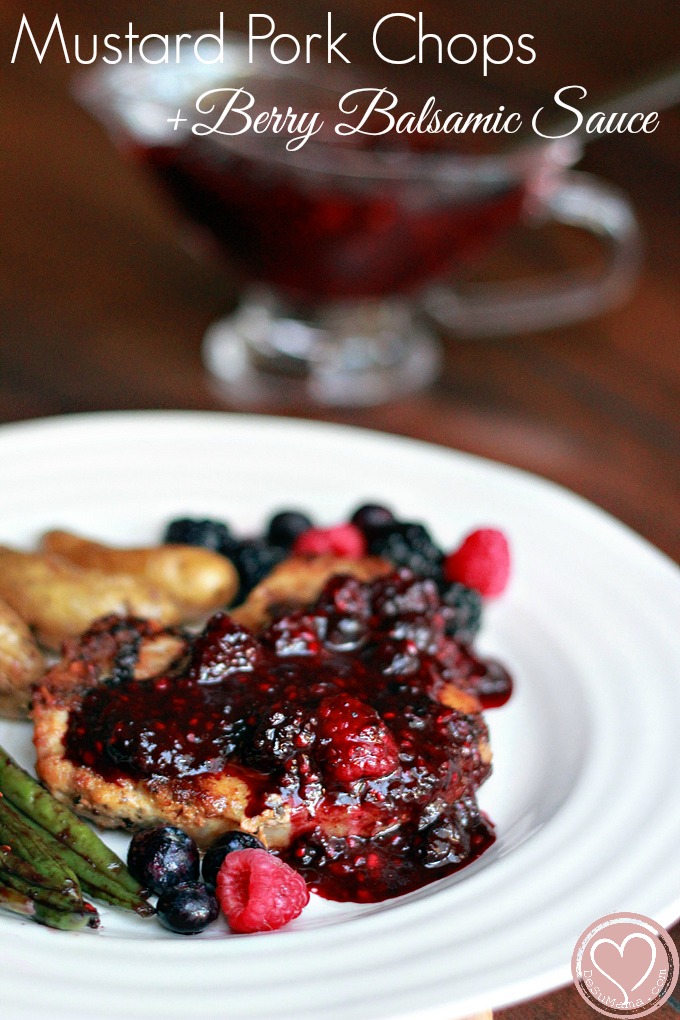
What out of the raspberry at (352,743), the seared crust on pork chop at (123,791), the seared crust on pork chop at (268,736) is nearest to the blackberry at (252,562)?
the seared crust on pork chop at (268,736)

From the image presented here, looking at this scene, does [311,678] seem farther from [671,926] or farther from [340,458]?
[340,458]

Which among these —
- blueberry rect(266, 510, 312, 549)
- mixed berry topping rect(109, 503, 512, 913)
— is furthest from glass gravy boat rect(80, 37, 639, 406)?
mixed berry topping rect(109, 503, 512, 913)

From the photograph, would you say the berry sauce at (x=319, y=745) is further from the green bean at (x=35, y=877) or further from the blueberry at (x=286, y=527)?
the blueberry at (x=286, y=527)

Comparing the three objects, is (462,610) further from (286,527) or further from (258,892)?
(258,892)

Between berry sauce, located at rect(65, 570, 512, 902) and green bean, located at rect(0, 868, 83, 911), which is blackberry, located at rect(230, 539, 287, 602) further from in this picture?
A: green bean, located at rect(0, 868, 83, 911)

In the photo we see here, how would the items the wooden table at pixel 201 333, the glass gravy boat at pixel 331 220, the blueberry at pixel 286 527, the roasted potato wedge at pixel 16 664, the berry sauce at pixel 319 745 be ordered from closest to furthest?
1. the berry sauce at pixel 319 745
2. the roasted potato wedge at pixel 16 664
3. the blueberry at pixel 286 527
4. the glass gravy boat at pixel 331 220
5. the wooden table at pixel 201 333
